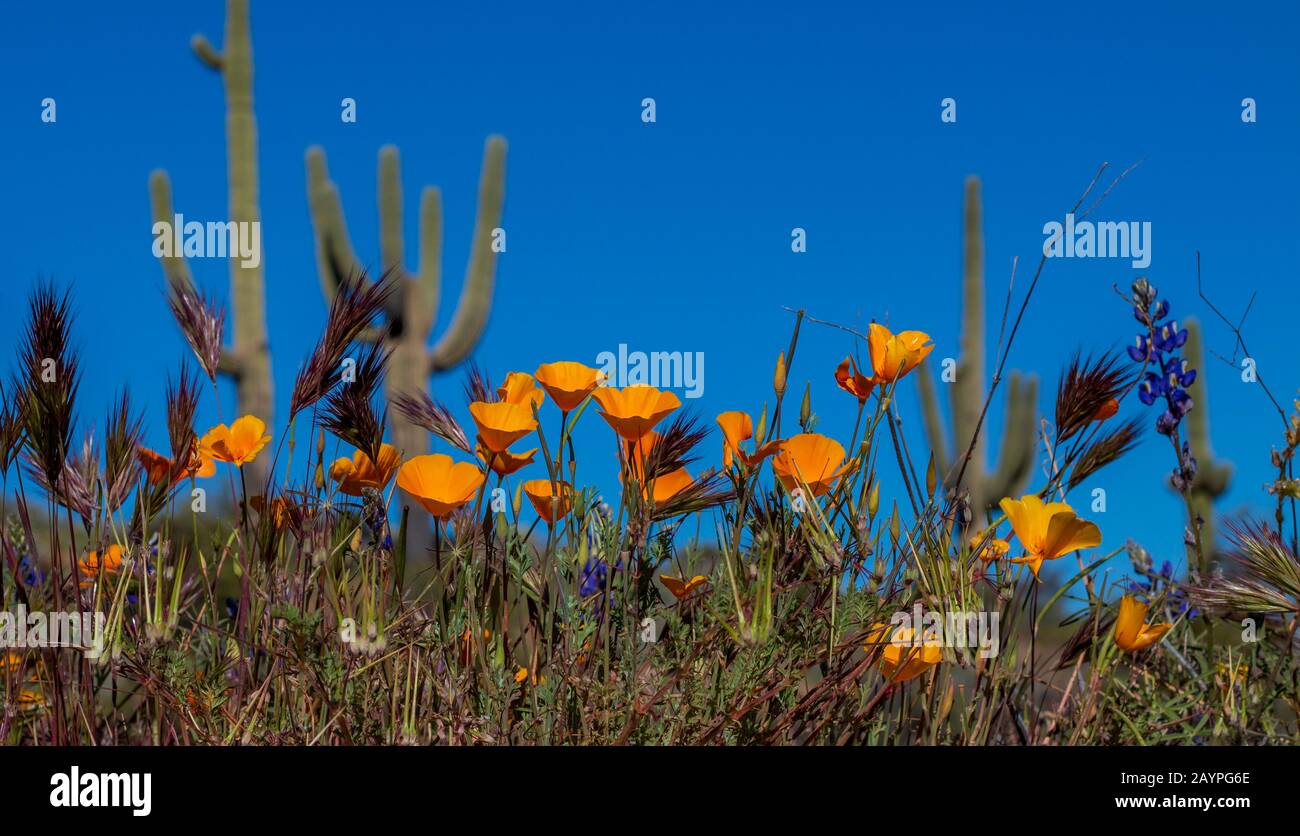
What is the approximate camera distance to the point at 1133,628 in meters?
1.52

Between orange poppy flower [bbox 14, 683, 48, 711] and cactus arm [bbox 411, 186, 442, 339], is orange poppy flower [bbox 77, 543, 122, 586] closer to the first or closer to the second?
orange poppy flower [bbox 14, 683, 48, 711]

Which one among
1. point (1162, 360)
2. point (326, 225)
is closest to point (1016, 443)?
point (326, 225)

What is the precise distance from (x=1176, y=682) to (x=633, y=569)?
39.6 inches

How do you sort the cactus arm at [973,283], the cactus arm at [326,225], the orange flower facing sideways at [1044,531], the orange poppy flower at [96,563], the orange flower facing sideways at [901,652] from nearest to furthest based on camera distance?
the orange flower facing sideways at [901,652] → the orange flower facing sideways at [1044,531] → the orange poppy flower at [96,563] → the cactus arm at [326,225] → the cactus arm at [973,283]

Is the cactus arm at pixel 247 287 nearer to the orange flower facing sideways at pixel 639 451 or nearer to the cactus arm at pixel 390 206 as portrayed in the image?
the cactus arm at pixel 390 206

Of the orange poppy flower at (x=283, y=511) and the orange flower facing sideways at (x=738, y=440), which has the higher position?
the orange flower facing sideways at (x=738, y=440)

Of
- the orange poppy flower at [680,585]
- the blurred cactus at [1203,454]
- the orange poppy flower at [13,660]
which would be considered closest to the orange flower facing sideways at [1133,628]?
the orange poppy flower at [680,585]

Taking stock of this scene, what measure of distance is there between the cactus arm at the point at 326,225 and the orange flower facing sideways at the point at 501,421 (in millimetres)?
8176

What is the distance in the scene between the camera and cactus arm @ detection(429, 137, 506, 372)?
974cm

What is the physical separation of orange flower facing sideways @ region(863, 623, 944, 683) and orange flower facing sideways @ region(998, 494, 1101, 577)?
22cm

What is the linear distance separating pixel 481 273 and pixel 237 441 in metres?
8.10

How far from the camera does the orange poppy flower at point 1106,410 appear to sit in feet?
5.37
